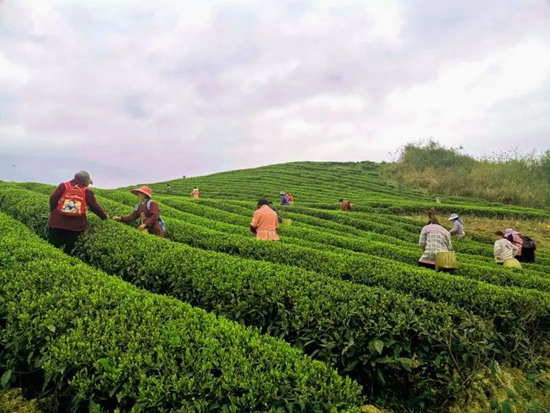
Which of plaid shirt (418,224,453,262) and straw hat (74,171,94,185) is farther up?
straw hat (74,171,94,185)

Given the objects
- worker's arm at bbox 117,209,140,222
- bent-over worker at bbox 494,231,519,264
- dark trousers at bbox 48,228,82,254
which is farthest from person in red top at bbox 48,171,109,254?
bent-over worker at bbox 494,231,519,264

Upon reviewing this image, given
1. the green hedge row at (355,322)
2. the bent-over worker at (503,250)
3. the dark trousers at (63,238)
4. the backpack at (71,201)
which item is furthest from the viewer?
the bent-over worker at (503,250)

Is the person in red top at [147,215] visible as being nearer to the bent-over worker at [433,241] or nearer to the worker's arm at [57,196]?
the worker's arm at [57,196]

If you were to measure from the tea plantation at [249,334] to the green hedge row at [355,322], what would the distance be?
23 millimetres

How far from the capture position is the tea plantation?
135 inches

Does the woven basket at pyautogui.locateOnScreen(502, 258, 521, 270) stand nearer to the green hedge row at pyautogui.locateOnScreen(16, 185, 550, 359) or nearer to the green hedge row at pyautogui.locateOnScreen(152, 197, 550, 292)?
the green hedge row at pyautogui.locateOnScreen(152, 197, 550, 292)

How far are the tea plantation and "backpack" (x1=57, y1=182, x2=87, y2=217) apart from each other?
0.84 meters

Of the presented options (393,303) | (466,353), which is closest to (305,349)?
(393,303)

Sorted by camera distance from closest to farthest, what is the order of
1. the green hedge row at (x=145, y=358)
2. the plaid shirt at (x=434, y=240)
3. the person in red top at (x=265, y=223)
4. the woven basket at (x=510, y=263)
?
the green hedge row at (x=145, y=358), the plaid shirt at (x=434, y=240), the person in red top at (x=265, y=223), the woven basket at (x=510, y=263)

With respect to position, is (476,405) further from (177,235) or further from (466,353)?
(177,235)

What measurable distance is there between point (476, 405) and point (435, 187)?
4062 centimetres

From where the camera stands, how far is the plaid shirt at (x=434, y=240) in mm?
Answer: 10039

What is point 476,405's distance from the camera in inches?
187

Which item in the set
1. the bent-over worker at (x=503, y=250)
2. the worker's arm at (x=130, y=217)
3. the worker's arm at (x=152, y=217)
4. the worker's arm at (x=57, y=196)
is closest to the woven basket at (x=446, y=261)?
the bent-over worker at (x=503, y=250)
